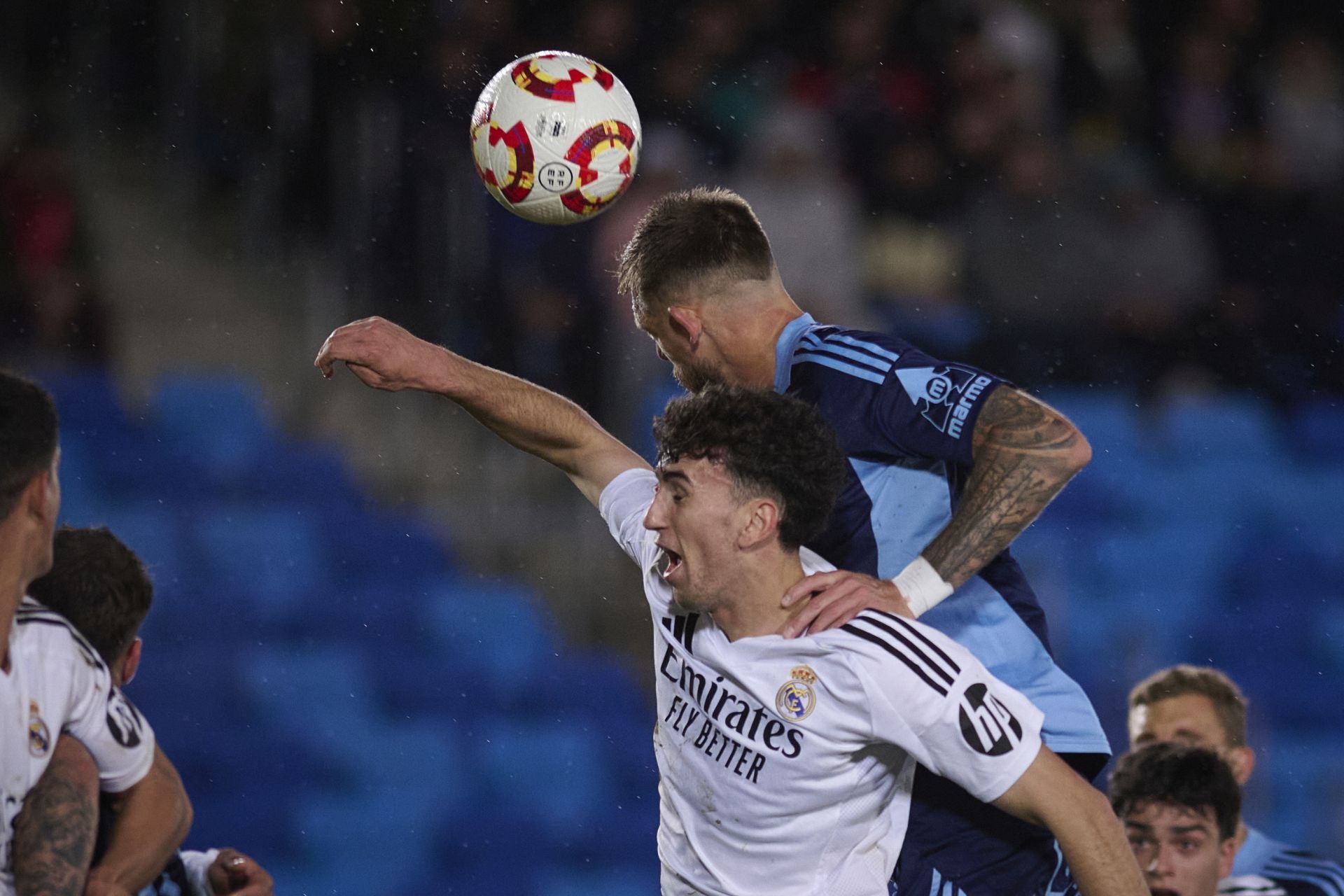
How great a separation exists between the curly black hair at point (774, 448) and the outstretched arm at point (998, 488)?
0.21 meters

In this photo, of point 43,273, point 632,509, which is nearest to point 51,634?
point 632,509

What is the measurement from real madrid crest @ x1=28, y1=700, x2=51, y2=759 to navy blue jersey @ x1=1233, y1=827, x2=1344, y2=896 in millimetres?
3315

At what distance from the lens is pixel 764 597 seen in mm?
3113

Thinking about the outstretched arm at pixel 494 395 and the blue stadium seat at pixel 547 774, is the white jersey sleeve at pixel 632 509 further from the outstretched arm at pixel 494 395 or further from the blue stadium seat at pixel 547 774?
the blue stadium seat at pixel 547 774

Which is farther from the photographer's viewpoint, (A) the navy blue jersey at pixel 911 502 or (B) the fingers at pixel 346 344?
(B) the fingers at pixel 346 344

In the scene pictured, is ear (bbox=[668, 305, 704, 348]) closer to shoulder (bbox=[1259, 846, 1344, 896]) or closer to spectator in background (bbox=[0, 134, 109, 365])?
shoulder (bbox=[1259, 846, 1344, 896])

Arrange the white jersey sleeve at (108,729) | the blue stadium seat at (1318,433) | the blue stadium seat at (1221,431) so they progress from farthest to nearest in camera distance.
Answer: the blue stadium seat at (1318,433) < the blue stadium seat at (1221,431) < the white jersey sleeve at (108,729)

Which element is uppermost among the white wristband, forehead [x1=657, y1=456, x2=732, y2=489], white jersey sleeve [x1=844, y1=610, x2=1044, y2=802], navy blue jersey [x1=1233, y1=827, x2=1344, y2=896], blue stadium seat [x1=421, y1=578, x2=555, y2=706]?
forehead [x1=657, y1=456, x2=732, y2=489]

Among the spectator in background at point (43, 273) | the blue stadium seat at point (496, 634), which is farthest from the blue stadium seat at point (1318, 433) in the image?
the spectator in background at point (43, 273)

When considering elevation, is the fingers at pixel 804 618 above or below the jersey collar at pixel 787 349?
below

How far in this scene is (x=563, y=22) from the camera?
8.66m

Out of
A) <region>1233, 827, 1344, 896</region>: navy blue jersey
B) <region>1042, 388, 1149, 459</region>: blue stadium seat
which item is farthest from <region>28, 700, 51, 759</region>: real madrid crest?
<region>1042, 388, 1149, 459</region>: blue stadium seat

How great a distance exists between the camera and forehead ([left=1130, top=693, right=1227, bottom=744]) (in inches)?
196

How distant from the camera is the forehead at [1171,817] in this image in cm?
415
